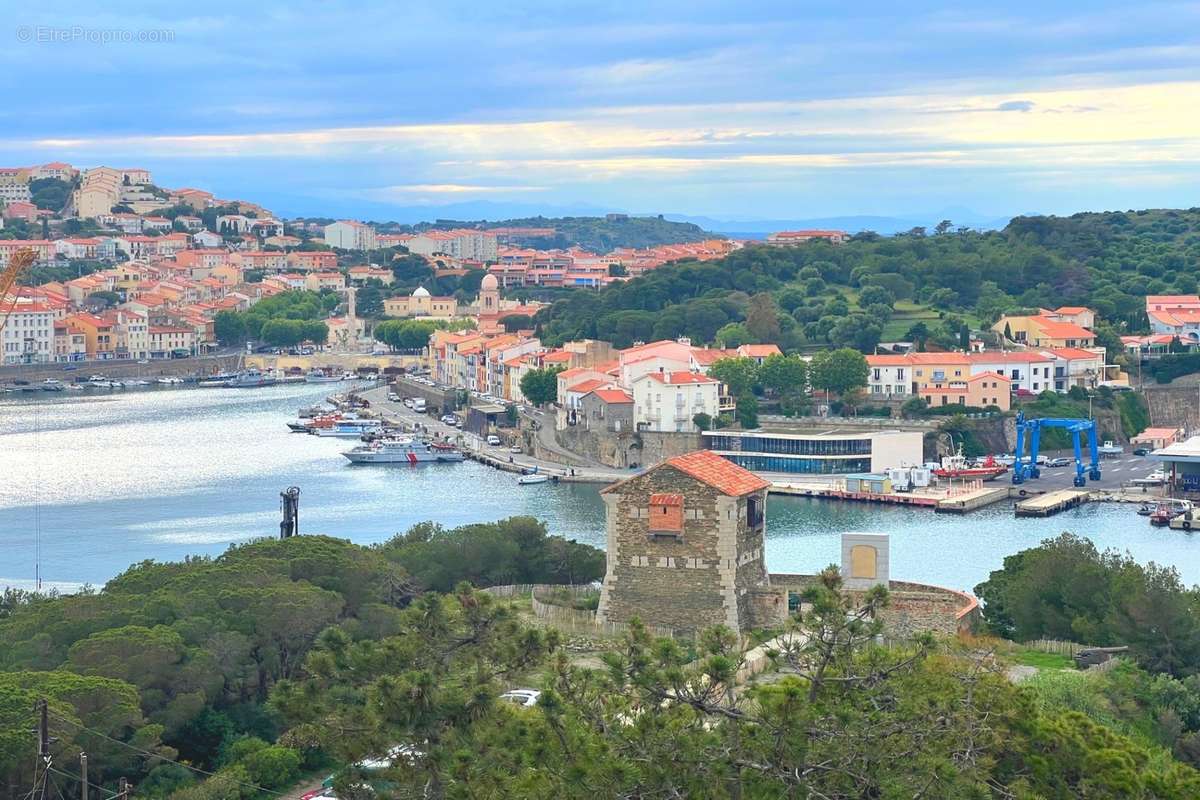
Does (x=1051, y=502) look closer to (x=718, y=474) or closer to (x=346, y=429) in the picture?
(x=346, y=429)

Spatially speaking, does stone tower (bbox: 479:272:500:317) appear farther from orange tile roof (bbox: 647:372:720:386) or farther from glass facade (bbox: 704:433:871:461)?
glass facade (bbox: 704:433:871:461)

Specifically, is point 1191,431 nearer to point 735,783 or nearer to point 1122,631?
point 1122,631

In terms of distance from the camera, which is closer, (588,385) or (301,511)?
(301,511)

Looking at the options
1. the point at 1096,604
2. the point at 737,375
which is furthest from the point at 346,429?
the point at 1096,604

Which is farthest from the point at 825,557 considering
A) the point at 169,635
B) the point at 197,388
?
the point at 197,388

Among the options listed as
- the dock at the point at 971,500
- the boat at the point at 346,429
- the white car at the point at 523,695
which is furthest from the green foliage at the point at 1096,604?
the boat at the point at 346,429

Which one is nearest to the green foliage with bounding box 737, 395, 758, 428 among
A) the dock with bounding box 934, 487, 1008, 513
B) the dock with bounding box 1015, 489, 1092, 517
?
the dock with bounding box 934, 487, 1008, 513

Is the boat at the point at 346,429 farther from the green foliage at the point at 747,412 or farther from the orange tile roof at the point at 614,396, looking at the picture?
the green foliage at the point at 747,412
